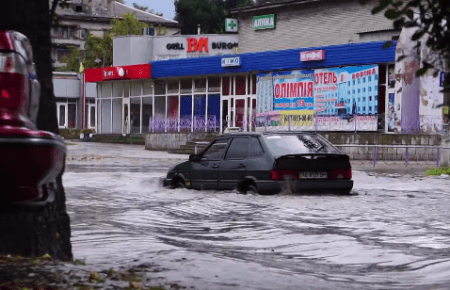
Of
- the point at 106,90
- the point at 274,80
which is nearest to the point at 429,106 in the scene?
the point at 274,80

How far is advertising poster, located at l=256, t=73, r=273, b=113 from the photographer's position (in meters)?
47.3

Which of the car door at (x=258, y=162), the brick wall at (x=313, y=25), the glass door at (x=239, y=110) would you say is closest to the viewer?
the car door at (x=258, y=162)

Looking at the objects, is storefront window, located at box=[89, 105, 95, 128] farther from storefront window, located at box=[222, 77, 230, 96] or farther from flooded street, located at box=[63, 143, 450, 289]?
flooded street, located at box=[63, 143, 450, 289]

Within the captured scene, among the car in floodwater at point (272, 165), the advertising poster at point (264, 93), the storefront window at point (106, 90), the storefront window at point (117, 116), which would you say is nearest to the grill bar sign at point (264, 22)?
the advertising poster at point (264, 93)

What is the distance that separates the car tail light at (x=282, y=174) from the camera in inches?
625

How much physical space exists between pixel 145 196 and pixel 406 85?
24.4 meters

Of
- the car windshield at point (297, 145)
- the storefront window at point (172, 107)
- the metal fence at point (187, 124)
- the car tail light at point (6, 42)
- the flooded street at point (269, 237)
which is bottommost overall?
the flooded street at point (269, 237)

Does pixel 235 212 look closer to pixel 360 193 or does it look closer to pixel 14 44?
pixel 360 193

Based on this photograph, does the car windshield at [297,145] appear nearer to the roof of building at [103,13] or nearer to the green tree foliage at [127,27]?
the green tree foliage at [127,27]

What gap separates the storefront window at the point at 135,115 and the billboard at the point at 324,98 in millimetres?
13351

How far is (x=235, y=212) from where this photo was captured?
13.9 m

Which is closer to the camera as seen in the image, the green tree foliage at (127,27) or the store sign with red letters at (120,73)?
the store sign with red letters at (120,73)

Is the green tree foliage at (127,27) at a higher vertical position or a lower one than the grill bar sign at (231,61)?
higher

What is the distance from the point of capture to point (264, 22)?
55.2 m
